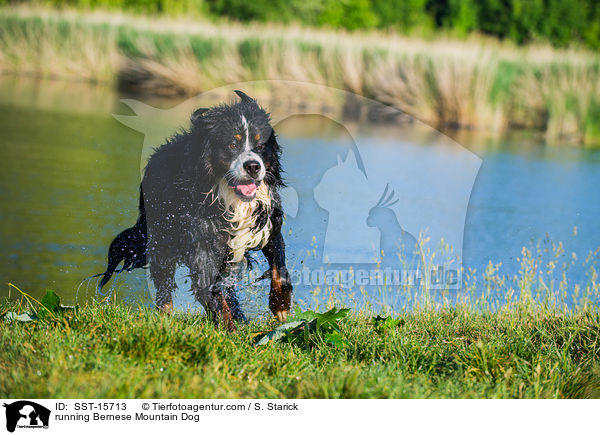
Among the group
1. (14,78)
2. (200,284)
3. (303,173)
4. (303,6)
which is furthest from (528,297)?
(303,6)

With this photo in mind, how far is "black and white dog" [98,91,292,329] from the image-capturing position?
4.67 metres

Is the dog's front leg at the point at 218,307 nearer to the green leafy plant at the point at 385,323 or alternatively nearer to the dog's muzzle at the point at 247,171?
the dog's muzzle at the point at 247,171

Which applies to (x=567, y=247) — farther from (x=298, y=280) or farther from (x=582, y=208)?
(x=298, y=280)

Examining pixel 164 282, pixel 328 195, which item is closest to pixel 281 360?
pixel 164 282

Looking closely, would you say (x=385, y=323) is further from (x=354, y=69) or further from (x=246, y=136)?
(x=354, y=69)

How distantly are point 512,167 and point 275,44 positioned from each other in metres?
6.96

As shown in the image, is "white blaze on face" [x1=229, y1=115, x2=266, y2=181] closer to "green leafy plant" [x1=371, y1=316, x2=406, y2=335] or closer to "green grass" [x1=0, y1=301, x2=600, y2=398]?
"green grass" [x1=0, y1=301, x2=600, y2=398]

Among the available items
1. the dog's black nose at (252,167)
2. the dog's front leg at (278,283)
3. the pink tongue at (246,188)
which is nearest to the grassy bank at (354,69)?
the dog's front leg at (278,283)

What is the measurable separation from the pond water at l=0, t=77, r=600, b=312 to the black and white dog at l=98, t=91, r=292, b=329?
47cm

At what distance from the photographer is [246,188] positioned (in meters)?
4.76
